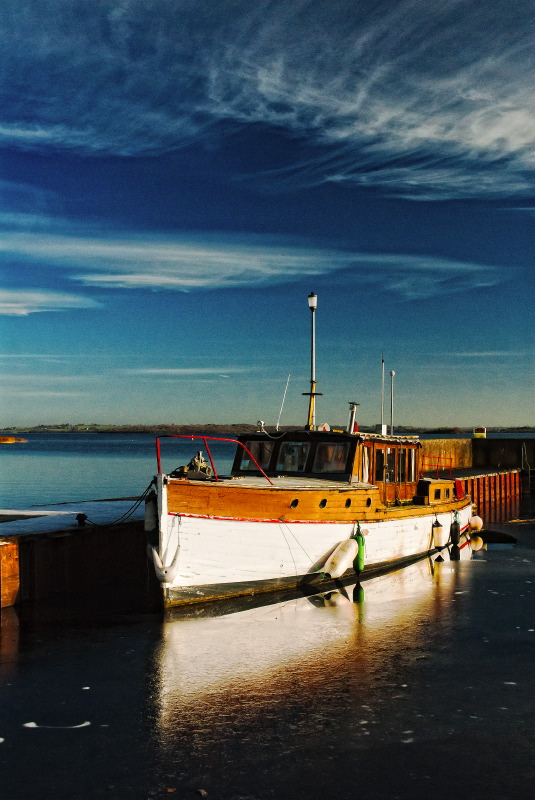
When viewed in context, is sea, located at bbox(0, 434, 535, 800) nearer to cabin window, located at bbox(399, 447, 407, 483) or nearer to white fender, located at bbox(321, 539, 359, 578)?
white fender, located at bbox(321, 539, 359, 578)

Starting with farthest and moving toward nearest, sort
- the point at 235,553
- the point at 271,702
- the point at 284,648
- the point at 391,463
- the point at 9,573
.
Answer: the point at 391,463, the point at 235,553, the point at 9,573, the point at 284,648, the point at 271,702

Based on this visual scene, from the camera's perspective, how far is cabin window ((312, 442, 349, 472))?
19.0 metres

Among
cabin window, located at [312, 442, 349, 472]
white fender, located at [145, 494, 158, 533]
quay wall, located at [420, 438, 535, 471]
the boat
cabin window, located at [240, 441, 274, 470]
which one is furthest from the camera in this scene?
quay wall, located at [420, 438, 535, 471]

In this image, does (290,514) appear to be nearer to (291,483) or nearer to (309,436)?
(291,483)

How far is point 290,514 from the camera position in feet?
54.1

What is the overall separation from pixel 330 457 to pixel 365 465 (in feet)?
3.90

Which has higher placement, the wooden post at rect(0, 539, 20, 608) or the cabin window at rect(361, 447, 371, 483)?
the cabin window at rect(361, 447, 371, 483)

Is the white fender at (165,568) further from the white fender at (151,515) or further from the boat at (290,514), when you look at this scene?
the white fender at (151,515)

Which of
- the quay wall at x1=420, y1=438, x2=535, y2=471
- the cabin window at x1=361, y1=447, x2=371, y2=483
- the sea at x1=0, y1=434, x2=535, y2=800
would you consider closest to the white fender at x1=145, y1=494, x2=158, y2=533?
the sea at x1=0, y1=434, x2=535, y2=800

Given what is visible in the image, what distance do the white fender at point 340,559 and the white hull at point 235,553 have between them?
18 centimetres

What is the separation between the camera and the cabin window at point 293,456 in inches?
757

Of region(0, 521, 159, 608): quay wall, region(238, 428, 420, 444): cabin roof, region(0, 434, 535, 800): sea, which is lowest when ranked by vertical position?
region(0, 434, 535, 800): sea

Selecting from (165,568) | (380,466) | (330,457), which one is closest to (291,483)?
(330,457)

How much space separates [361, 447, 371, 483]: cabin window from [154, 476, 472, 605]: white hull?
1.53m
